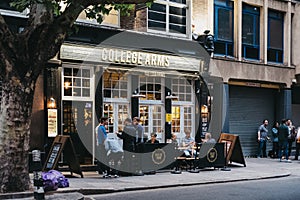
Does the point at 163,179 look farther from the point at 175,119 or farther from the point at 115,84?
the point at 175,119

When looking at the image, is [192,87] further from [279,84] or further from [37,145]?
[37,145]

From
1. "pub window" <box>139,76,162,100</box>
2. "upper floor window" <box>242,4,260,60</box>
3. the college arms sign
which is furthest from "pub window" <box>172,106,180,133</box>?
"upper floor window" <box>242,4,260,60</box>

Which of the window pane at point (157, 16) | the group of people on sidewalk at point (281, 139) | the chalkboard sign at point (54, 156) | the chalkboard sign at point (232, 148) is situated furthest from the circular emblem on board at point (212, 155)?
the window pane at point (157, 16)

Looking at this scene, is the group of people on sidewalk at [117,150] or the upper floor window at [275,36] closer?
the group of people on sidewalk at [117,150]

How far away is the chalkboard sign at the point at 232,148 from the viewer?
17.2 m

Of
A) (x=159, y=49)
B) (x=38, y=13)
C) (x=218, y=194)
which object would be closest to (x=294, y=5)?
(x=159, y=49)

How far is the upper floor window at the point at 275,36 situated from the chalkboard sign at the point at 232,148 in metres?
7.87

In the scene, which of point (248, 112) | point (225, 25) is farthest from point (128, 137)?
point (248, 112)

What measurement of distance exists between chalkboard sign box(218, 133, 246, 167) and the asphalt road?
10.8 feet

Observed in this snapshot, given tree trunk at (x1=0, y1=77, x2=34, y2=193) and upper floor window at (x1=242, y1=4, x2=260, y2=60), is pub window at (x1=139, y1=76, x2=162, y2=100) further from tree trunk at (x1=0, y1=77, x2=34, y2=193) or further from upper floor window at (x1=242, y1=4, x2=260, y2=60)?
tree trunk at (x1=0, y1=77, x2=34, y2=193)

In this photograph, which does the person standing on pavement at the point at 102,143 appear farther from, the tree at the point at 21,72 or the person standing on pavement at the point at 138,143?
the tree at the point at 21,72

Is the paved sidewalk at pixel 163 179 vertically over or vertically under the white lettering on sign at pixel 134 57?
under

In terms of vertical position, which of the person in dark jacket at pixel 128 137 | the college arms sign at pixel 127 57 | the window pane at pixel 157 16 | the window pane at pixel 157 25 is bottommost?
the person in dark jacket at pixel 128 137

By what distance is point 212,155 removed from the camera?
16375mm
